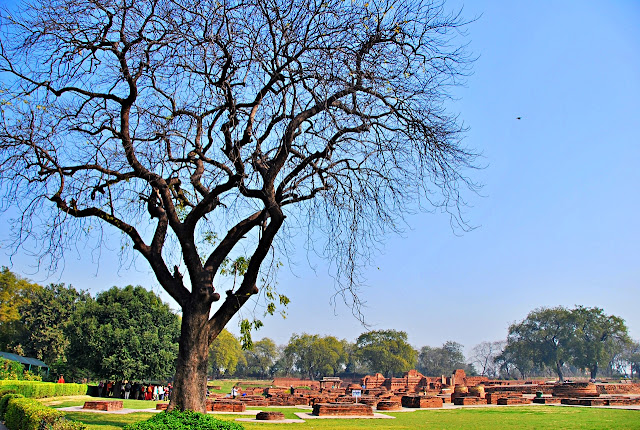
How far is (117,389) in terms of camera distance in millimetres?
28078

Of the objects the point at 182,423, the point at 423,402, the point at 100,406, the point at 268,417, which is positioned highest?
the point at 182,423

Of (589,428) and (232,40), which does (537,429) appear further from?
(232,40)

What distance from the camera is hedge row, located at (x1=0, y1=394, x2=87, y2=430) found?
23.9ft

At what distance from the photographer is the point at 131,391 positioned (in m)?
27.5

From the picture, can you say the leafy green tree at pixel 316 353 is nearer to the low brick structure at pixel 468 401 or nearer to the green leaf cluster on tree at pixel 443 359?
the green leaf cluster on tree at pixel 443 359

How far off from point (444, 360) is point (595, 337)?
27.1 metres

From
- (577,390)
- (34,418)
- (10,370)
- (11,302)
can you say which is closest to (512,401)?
(577,390)

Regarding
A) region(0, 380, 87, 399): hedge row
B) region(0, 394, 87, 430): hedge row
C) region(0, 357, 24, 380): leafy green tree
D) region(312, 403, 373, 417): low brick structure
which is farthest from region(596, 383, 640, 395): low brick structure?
region(0, 357, 24, 380): leafy green tree

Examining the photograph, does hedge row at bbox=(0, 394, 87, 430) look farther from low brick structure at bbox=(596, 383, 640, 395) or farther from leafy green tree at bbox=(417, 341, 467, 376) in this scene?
leafy green tree at bbox=(417, 341, 467, 376)

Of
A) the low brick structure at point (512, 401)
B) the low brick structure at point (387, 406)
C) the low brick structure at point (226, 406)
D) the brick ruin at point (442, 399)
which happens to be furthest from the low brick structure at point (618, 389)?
the low brick structure at point (226, 406)

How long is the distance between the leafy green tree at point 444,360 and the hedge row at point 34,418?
81315 mm

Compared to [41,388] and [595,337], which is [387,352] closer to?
[595,337]

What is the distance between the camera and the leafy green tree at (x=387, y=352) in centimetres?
6519

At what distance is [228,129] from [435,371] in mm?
84943
